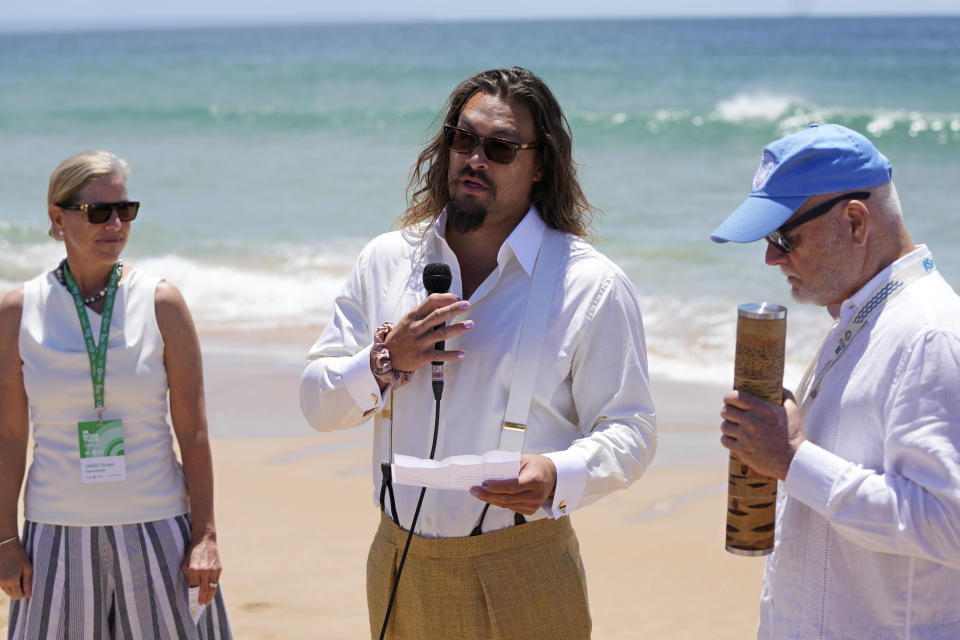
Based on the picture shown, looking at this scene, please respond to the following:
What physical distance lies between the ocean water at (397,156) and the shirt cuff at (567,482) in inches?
39.7

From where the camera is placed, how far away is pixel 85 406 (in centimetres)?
317

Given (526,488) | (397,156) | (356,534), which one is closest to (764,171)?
(526,488)

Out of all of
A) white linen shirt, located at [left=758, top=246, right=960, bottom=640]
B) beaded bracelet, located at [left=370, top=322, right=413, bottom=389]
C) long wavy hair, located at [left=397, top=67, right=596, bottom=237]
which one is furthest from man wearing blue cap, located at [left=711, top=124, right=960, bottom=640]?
beaded bracelet, located at [left=370, top=322, right=413, bottom=389]

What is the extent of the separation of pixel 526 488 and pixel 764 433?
54 cm

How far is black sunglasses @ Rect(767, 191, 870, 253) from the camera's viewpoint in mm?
2344

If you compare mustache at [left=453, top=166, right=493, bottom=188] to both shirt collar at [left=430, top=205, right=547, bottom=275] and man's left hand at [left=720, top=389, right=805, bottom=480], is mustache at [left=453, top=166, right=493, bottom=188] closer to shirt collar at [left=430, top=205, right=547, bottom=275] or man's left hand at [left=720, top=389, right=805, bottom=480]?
shirt collar at [left=430, top=205, right=547, bottom=275]

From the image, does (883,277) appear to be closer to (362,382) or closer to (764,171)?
(764,171)

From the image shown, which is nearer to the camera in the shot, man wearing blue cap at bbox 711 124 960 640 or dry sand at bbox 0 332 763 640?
man wearing blue cap at bbox 711 124 960 640

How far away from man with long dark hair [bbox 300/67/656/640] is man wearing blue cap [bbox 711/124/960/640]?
41 cm

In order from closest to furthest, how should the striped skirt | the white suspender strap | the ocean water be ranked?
the white suspender strap < the striped skirt < the ocean water

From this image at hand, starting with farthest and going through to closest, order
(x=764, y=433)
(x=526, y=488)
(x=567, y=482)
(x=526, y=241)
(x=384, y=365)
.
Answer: (x=526, y=241)
(x=384, y=365)
(x=567, y=482)
(x=526, y=488)
(x=764, y=433)

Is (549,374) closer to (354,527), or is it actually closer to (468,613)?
(468,613)

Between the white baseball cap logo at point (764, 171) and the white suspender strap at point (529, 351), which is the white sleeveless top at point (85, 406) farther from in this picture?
the white baseball cap logo at point (764, 171)

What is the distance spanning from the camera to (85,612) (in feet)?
10.3
